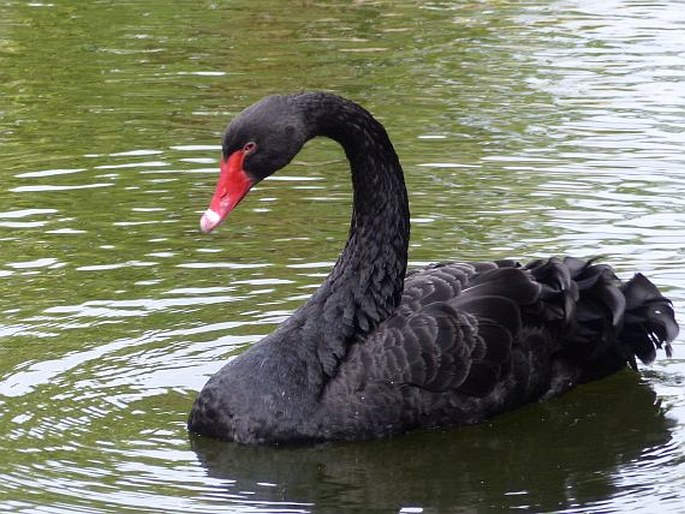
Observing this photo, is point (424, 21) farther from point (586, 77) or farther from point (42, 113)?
point (42, 113)

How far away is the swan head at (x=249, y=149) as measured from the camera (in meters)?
6.64

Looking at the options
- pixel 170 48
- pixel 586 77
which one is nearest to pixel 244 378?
pixel 586 77

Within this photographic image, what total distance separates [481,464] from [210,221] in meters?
1.42

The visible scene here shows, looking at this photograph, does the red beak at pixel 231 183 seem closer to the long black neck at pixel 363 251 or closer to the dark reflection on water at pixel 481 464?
the long black neck at pixel 363 251

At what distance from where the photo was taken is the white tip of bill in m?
6.51

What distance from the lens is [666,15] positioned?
14797 mm

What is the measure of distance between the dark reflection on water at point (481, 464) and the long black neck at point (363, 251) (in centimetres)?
46

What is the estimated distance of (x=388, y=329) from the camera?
701cm

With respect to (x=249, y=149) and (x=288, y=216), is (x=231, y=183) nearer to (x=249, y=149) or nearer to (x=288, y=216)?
(x=249, y=149)

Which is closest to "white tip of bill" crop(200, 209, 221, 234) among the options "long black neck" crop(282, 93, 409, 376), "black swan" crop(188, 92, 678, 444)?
"black swan" crop(188, 92, 678, 444)

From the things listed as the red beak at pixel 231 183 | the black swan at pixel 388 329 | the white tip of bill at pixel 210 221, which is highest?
the red beak at pixel 231 183

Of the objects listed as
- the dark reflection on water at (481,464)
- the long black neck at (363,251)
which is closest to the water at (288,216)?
the dark reflection on water at (481,464)

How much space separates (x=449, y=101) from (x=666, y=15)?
137 inches

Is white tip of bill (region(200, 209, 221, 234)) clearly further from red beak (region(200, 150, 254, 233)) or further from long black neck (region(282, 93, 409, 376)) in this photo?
long black neck (region(282, 93, 409, 376))
